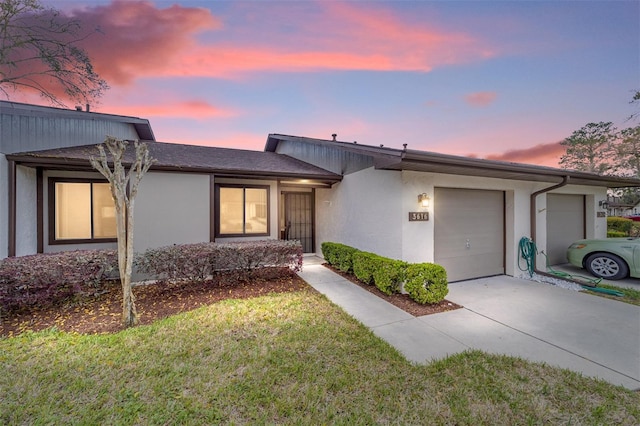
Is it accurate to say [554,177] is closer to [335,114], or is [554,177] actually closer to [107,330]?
[335,114]

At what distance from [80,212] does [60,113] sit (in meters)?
2.79

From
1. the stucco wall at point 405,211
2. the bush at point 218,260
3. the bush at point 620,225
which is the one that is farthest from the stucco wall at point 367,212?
the bush at point 620,225

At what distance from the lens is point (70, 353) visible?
3.17 m

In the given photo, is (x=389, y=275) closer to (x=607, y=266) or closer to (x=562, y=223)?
(x=607, y=266)

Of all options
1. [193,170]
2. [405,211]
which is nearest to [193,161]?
[193,170]

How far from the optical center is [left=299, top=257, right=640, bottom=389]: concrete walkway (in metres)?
3.23

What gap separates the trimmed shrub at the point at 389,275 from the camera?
5.14 meters

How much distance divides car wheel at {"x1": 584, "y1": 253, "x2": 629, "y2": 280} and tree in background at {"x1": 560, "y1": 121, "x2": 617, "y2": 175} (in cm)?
1996

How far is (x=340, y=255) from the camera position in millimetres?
7184

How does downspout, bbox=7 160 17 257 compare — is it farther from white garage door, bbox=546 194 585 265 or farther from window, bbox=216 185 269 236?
white garage door, bbox=546 194 585 265

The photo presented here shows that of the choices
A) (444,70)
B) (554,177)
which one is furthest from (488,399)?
(444,70)

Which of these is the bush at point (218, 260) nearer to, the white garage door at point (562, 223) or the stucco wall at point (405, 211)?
the stucco wall at point (405, 211)

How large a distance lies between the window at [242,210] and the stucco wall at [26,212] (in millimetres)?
4019

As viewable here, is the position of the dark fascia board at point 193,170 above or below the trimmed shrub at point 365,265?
above
